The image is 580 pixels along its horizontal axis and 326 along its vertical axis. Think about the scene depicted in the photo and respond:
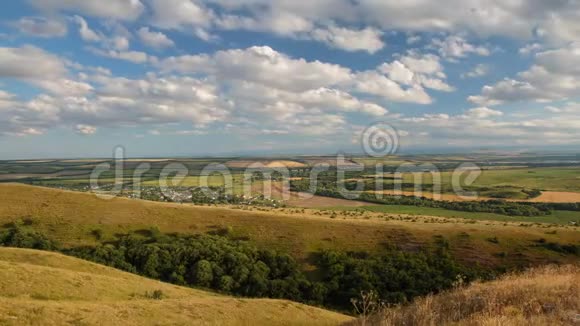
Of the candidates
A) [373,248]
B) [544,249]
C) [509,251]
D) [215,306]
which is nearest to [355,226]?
[373,248]

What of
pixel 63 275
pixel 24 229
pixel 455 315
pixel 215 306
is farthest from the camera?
pixel 24 229

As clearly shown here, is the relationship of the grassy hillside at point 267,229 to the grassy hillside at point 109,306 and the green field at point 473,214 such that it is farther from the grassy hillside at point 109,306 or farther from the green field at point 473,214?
the green field at point 473,214

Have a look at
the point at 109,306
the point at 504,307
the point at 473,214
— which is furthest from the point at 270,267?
the point at 473,214

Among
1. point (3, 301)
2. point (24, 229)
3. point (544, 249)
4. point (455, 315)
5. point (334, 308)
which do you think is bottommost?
point (334, 308)

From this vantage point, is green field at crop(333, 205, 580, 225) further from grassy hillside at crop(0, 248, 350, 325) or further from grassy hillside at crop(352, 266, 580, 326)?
grassy hillside at crop(352, 266, 580, 326)

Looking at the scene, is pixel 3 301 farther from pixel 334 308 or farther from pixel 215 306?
pixel 334 308

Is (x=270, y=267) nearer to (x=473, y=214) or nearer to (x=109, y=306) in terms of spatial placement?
(x=109, y=306)
